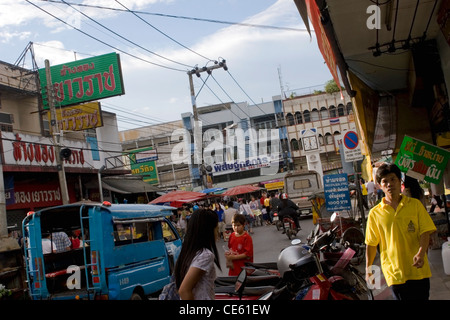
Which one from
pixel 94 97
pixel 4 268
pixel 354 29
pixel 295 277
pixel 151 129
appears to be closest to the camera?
pixel 295 277

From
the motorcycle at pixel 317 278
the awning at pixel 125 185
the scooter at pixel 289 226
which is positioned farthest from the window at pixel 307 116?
the motorcycle at pixel 317 278

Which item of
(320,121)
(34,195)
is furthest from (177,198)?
(320,121)

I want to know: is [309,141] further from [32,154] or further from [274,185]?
[32,154]

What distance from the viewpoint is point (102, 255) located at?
300 inches

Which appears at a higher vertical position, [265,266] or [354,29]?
[354,29]

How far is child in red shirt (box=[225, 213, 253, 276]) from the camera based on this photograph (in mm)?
7020

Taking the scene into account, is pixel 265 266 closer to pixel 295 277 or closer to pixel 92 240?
pixel 295 277

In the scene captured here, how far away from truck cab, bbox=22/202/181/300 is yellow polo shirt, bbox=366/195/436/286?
15.4 ft

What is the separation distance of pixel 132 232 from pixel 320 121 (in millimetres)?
51150

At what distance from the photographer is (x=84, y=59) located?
77.7 feet
